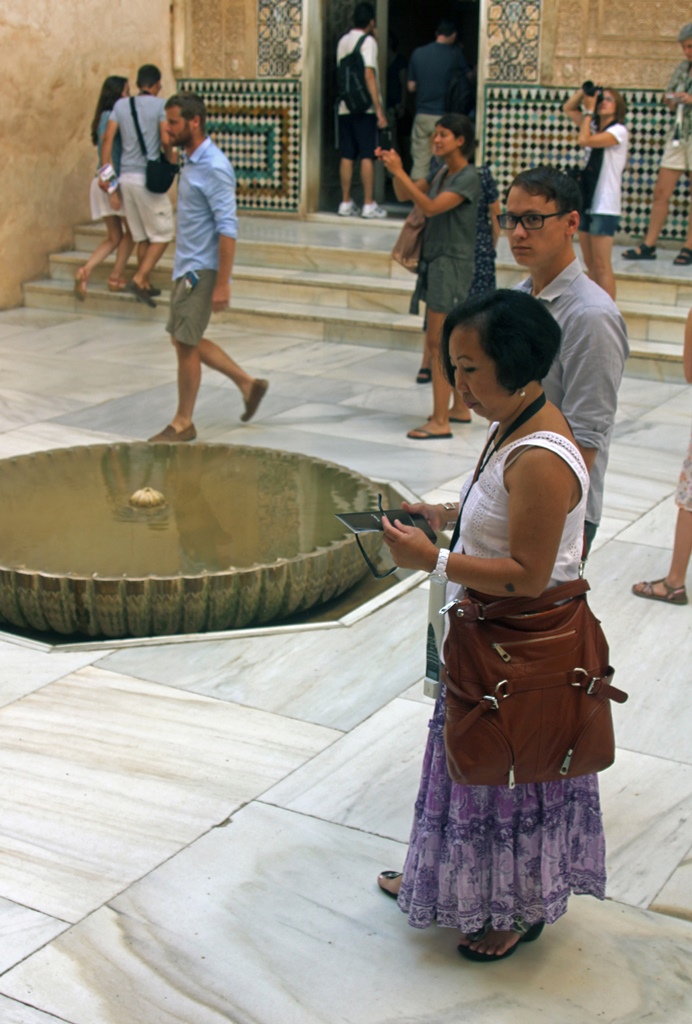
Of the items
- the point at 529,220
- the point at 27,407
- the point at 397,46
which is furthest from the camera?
the point at 397,46

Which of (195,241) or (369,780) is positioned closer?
(369,780)

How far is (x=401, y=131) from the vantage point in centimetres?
1427

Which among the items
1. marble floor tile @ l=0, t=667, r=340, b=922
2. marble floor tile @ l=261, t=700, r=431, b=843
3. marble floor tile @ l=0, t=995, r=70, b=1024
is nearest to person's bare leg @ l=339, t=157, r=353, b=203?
marble floor tile @ l=0, t=667, r=340, b=922

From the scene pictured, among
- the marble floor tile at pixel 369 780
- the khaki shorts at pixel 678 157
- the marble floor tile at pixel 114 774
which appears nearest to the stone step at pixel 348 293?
the khaki shorts at pixel 678 157

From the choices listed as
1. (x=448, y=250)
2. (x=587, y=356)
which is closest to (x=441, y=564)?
(x=587, y=356)

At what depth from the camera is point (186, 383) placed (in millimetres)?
6941

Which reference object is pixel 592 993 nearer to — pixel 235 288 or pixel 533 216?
pixel 533 216

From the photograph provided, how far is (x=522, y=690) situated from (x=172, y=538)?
2900mm

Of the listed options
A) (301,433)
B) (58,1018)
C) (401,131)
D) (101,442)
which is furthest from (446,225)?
(401,131)

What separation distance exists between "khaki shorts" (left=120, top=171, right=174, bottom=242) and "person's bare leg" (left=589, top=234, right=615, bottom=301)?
3.50m

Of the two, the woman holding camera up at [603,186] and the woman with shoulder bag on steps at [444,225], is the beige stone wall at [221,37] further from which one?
the woman with shoulder bag on steps at [444,225]

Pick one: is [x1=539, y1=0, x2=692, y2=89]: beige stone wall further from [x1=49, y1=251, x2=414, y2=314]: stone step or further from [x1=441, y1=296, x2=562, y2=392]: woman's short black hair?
[x1=441, y1=296, x2=562, y2=392]: woman's short black hair

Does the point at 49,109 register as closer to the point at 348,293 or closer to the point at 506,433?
the point at 348,293

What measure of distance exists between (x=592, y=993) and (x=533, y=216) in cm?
184
